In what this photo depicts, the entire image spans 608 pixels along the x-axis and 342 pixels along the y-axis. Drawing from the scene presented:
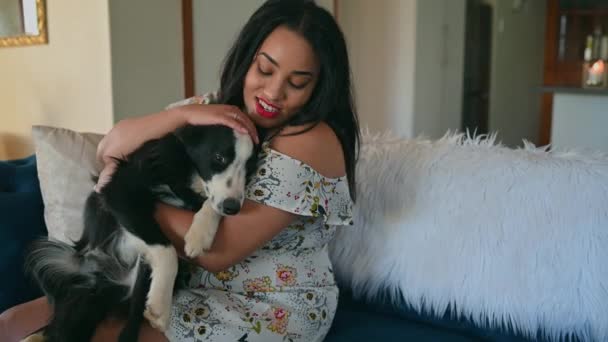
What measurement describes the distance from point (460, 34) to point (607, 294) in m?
3.32

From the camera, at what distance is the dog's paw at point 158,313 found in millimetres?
1090

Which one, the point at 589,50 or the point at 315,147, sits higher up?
the point at 589,50

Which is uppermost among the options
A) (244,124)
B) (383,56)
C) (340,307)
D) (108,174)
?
(383,56)

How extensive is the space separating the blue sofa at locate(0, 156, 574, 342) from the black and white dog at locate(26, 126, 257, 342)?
20 centimetres

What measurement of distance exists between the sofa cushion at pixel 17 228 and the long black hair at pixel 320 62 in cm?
64

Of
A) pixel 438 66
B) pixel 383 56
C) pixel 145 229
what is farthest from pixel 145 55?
pixel 438 66

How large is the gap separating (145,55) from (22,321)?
1.37 m

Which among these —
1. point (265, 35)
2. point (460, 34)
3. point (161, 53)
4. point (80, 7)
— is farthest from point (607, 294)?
point (460, 34)

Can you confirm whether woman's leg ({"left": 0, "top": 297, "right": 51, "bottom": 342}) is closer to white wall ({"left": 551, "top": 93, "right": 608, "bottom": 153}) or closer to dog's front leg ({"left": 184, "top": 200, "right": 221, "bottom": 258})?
dog's front leg ({"left": 184, "top": 200, "right": 221, "bottom": 258})

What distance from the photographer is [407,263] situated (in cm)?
152

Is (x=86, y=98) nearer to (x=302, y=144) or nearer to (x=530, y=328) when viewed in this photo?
(x=302, y=144)

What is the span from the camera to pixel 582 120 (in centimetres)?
304

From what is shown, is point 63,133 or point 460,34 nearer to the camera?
point 63,133

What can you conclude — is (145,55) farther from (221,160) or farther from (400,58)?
(400,58)
